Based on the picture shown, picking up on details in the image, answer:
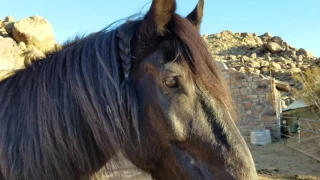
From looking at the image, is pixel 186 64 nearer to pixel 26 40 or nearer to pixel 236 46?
pixel 26 40

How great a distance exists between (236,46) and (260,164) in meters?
23.2

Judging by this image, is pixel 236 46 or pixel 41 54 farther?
pixel 236 46

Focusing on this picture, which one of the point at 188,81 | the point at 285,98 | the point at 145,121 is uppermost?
the point at 188,81

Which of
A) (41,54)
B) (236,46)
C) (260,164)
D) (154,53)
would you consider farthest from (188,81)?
(236,46)

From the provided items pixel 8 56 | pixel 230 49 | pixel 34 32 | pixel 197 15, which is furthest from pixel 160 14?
pixel 230 49

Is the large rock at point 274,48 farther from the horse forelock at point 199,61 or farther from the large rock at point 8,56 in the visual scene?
the horse forelock at point 199,61

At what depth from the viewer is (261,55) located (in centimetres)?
2762

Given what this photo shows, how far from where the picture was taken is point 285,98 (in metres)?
18.2

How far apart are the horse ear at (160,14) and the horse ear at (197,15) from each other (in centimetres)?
30

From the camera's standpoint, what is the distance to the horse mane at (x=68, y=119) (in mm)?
1416

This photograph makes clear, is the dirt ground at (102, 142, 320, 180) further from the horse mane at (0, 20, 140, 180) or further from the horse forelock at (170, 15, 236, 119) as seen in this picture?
the horse mane at (0, 20, 140, 180)

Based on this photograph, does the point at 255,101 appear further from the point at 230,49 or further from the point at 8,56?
the point at 230,49

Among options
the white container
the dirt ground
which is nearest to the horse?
the dirt ground

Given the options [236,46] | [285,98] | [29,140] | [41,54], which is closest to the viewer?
[29,140]
